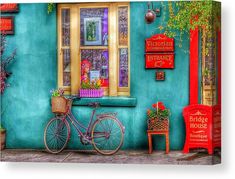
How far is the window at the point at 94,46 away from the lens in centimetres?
1149

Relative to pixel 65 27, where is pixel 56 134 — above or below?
below

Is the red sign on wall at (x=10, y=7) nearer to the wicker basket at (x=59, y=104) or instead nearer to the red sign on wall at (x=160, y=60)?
the wicker basket at (x=59, y=104)

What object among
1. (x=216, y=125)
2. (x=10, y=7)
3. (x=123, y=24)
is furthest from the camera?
(x=10, y=7)

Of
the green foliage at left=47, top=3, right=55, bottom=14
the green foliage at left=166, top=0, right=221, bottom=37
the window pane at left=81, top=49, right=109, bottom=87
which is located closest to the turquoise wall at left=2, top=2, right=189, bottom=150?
the green foliage at left=47, top=3, right=55, bottom=14

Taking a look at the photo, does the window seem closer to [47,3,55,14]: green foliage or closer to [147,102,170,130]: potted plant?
[47,3,55,14]: green foliage

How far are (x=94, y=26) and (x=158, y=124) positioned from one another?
6.33 ft

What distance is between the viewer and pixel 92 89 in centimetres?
1155

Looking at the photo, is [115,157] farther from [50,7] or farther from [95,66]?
[50,7]

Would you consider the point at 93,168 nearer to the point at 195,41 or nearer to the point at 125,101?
the point at 125,101

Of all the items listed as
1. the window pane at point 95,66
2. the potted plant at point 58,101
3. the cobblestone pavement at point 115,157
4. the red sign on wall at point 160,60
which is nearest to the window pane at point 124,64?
the window pane at point 95,66

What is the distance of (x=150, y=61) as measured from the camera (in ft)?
37.4

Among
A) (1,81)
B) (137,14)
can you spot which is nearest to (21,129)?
(1,81)

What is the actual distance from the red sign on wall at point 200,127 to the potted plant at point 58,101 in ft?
6.54

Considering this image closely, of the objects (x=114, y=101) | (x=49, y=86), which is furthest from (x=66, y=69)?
(x=114, y=101)
